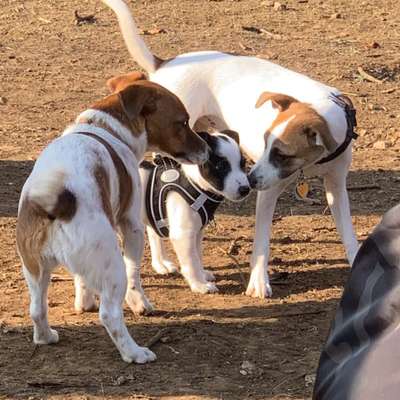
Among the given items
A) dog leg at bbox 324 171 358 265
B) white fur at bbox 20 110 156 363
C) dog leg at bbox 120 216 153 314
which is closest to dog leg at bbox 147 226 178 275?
dog leg at bbox 120 216 153 314

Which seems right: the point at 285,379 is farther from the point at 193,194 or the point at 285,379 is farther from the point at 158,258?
the point at 158,258

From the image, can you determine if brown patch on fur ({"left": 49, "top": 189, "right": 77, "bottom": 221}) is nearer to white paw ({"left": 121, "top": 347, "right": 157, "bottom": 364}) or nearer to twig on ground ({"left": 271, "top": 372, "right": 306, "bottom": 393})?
white paw ({"left": 121, "top": 347, "right": 157, "bottom": 364})

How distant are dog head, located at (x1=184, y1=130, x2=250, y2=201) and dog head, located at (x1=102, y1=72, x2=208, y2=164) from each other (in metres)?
0.21

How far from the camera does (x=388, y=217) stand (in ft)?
4.42

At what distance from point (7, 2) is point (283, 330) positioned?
27.1 feet

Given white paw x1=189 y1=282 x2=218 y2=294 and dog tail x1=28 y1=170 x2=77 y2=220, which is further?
white paw x1=189 y1=282 x2=218 y2=294

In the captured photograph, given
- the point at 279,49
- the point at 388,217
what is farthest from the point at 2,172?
the point at 388,217

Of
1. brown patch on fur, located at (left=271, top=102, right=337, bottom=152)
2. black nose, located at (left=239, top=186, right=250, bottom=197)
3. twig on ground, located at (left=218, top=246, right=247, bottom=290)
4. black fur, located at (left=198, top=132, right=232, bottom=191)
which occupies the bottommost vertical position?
twig on ground, located at (left=218, top=246, right=247, bottom=290)

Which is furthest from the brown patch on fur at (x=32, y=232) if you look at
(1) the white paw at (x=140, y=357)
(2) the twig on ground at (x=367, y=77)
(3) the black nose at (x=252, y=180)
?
(2) the twig on ground at (x=367, y=77)

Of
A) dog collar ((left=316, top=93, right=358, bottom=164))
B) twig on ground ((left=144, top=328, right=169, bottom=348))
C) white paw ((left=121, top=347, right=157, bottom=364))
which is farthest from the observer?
dog collar ((left=316, top=93, right=358, bottom=164))

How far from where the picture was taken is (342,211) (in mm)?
5336

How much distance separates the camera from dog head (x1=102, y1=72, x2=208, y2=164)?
4.42 metres

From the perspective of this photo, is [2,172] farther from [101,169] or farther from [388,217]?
[388,217]

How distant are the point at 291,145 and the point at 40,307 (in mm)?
1552
